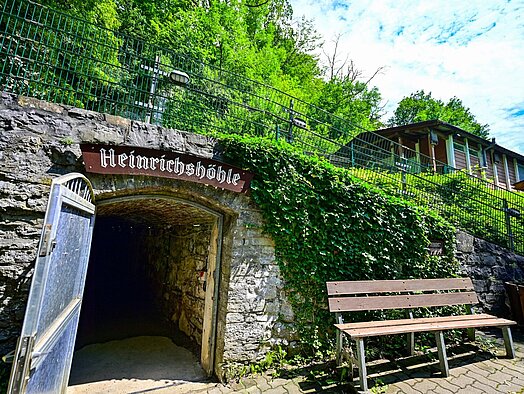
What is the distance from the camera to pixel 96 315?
6.20m

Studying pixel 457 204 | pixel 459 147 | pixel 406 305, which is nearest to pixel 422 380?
pixel 406 305

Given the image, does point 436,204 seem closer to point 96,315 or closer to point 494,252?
point 494,252

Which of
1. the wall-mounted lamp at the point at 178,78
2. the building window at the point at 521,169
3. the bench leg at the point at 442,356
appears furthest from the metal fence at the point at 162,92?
the building window at the point at 521,169

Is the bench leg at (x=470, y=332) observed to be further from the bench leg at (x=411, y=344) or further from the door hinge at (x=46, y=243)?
the door hinge at (x=46, y=243)

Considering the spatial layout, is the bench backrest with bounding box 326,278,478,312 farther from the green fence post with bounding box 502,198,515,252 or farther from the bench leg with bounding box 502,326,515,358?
the green fence post with bounding box 502,198,515,252

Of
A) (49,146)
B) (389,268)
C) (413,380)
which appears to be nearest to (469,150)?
(389,268)

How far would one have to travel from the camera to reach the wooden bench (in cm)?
350

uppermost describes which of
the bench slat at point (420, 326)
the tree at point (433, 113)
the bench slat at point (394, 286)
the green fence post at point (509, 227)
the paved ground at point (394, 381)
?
the tree at point (433, 113)

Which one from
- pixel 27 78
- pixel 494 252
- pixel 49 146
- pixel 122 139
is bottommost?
pixel 494 252

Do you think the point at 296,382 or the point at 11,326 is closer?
the point at 11,326

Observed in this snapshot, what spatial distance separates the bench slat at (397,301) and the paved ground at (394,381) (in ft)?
2.43

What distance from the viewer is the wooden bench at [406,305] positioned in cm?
350

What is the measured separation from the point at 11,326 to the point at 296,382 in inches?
120

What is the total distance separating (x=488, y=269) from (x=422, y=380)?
11.9 feet
